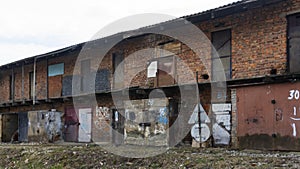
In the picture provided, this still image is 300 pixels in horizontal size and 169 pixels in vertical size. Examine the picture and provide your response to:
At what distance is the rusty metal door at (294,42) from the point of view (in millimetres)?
11961

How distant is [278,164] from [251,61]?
18.2 feet

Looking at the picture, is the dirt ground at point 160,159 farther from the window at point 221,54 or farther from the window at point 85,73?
the window at point 85,73

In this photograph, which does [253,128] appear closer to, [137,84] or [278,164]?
[278,164]

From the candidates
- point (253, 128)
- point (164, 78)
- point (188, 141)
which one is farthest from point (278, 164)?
point (164, 78)

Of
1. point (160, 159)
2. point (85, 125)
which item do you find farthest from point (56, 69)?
point (160, 159)

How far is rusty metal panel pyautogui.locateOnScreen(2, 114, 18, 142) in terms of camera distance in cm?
2331

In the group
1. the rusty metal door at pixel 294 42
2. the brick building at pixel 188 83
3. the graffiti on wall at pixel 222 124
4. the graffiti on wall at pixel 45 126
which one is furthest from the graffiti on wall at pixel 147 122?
the graffiti on wall at pixel 45 126

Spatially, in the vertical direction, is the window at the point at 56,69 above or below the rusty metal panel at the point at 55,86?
above

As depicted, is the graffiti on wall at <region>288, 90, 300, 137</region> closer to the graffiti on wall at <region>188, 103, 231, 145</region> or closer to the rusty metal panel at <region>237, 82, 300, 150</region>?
the rusty metal panel at <region>237, 82, 300, 150</region>

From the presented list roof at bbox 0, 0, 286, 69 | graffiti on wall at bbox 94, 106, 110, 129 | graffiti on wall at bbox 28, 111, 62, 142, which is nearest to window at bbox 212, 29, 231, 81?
roof at bbox 0, 0, 286, 69

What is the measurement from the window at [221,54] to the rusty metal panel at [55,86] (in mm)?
10363

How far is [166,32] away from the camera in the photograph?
1583cm

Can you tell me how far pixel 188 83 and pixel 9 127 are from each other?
13901 millimetres

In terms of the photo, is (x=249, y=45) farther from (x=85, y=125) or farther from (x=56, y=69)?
(x=56, y=69)
